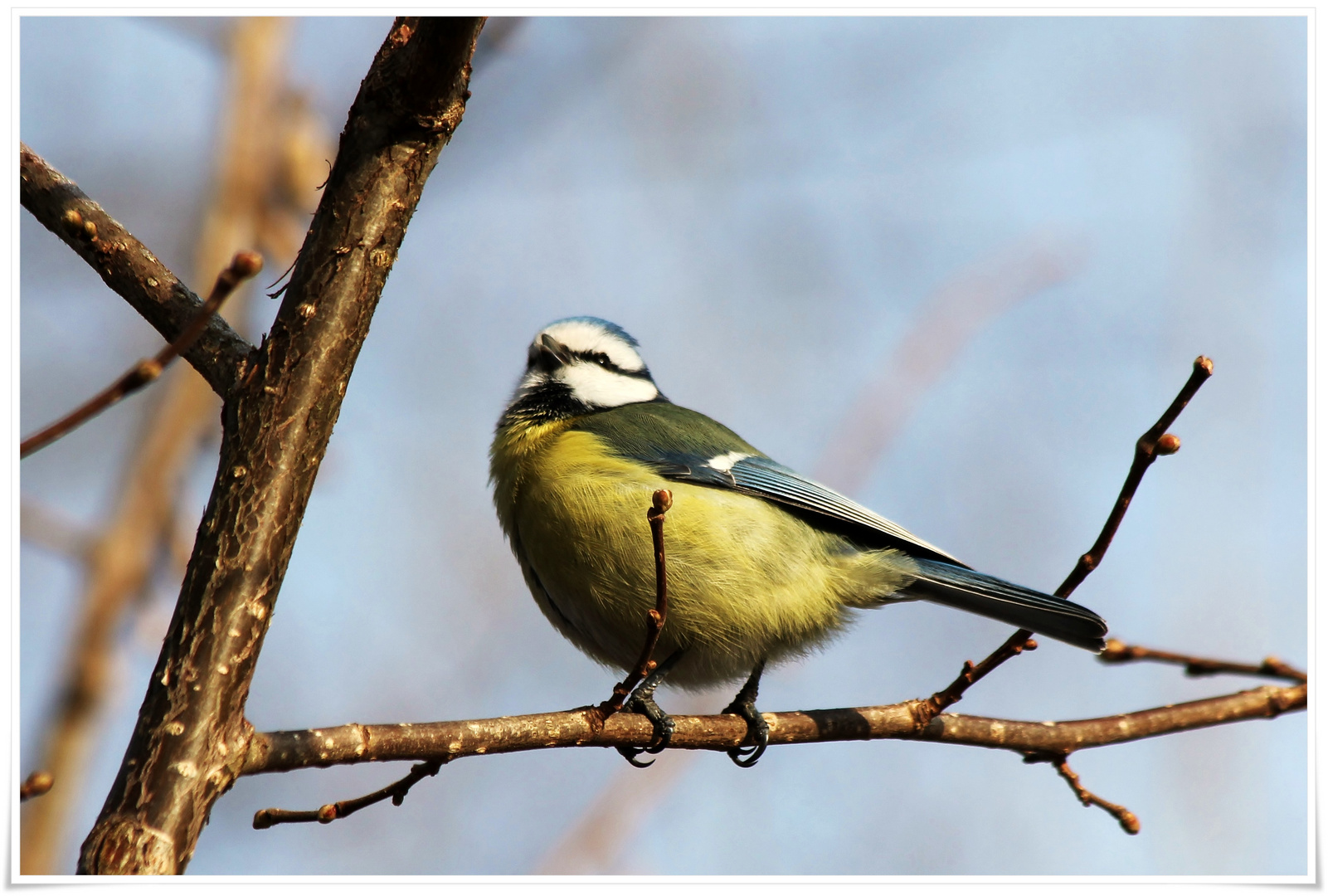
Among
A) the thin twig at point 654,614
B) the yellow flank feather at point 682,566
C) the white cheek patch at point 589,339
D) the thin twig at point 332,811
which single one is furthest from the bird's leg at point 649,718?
the white cheek patch at point 589,339

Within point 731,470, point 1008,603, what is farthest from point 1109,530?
point 731,470

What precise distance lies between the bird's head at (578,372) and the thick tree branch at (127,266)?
66.7 inches

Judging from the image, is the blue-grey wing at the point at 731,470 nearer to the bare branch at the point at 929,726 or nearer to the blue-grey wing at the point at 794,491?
the blue-grey wing at the point at 794,491

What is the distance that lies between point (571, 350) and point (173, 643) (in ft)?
8.08

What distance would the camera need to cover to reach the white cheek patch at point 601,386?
12.8 ft

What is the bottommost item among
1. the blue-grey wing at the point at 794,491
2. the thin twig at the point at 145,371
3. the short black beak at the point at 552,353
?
the blue-grey wing at the point at 794,491

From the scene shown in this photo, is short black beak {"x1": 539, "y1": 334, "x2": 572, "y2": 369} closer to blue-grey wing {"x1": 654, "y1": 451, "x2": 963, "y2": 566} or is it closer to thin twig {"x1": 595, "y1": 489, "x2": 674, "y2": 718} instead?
blue-grey wing {"x1": 654, "y1": 451, "x2": 963, "y2": 566}

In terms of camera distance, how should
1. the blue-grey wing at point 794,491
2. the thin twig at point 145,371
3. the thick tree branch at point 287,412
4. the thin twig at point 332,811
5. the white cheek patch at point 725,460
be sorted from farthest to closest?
1. the white cheek patch at point 725,460
2. the blue-grey wing at point 794,491
3. the thin twig at point 332,811
4. the thick tree branch at point 287,412
5. the thin twig at point 145,371

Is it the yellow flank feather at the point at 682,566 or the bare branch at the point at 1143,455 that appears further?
the yellow flank feather at the point at 682,566

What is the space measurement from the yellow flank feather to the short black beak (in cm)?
67

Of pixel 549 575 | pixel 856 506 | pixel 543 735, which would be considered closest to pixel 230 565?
pixel 543 735

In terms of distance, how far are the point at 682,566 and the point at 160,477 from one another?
2.38m
